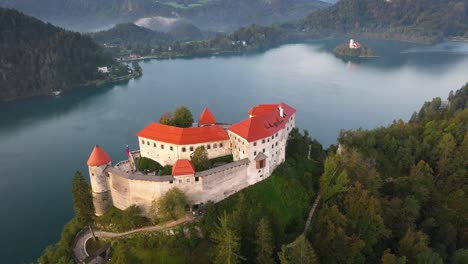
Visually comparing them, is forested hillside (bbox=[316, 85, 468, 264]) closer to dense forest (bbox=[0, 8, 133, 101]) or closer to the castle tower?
the castle tower

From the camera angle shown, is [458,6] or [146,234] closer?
[146,234]

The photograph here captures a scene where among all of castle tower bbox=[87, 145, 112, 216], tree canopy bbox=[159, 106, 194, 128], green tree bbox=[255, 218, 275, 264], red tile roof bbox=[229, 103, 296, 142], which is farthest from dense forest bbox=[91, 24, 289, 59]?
green tree bbox=[255, 218, 275, 264]

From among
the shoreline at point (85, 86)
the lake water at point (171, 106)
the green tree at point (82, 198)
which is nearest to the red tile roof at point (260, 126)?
the green tree at point (82, 198)

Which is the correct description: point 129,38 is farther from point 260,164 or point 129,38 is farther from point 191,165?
point 191,165

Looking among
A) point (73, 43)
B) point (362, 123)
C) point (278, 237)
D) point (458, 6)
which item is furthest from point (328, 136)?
point (458, 6)

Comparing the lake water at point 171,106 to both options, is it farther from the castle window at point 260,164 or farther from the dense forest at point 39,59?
the castle window at point 260,164

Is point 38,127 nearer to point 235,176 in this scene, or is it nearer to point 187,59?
point 235,176
